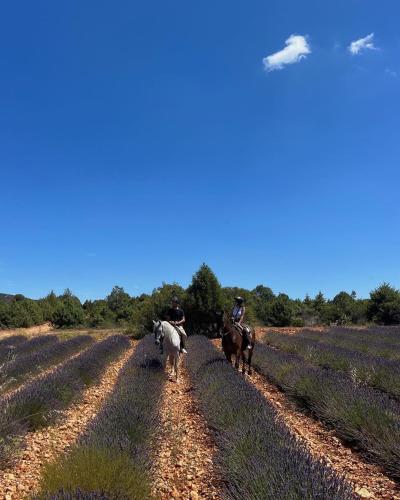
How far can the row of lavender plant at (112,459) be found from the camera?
3.11 meters

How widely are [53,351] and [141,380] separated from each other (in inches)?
269

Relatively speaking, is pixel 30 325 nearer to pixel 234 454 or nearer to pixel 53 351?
pixel 53 351

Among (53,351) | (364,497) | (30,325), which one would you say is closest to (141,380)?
(364,497)

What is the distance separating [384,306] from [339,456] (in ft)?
93.4

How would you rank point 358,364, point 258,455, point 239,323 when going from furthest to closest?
point 239,323 < point 358,364 < point 258,455

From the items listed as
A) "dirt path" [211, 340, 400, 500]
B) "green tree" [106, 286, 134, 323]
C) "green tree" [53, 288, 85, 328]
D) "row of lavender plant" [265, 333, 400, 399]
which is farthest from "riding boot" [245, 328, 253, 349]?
"green tree" [106, 286, 134, 323]

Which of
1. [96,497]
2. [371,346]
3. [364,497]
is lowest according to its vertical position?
[364,497]

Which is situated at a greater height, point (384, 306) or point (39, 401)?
point (384, 306)

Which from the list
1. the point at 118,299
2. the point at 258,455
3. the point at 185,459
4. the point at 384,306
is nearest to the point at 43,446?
the point at 185,459

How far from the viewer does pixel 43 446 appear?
5.19 metres

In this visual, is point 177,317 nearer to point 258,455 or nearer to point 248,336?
point 248,336

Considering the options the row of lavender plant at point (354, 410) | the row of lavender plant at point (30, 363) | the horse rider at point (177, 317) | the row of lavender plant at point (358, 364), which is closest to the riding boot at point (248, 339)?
the horse rider at point (177, 317)

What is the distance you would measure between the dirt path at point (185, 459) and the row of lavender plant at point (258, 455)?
223mm

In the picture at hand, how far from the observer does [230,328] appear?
1048 cm
